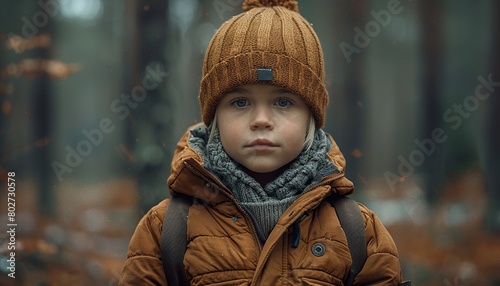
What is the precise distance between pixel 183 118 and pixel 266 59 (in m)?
2.28

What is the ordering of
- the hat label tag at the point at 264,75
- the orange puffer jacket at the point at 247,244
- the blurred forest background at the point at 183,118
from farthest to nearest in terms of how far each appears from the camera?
the blurred forest background at the point at 183,118, the hat label tag at the point at 264,75, the orange puffer jacket at the point at 247,244

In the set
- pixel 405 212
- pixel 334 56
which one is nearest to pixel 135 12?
pixel 334 56

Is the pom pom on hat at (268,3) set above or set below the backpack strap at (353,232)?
above

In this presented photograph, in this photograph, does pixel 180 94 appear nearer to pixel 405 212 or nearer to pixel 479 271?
pixel 405 212

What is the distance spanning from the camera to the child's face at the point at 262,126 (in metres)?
2.30

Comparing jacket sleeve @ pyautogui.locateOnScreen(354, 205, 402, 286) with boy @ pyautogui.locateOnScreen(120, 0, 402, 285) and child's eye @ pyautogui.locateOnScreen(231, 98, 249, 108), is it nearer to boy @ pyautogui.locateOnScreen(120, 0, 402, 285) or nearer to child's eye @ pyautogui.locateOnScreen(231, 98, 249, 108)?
boy @ pyautogui.locateOnScreen(120, 0, 402, 285)

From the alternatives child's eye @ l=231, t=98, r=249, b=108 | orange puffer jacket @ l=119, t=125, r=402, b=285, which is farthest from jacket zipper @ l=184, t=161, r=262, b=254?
child's eye @ l=231, t=98, r=249, b=108

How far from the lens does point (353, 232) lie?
2.33 metres

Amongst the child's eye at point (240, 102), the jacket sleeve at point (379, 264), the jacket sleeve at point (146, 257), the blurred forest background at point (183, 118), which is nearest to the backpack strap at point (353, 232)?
the jacket sleeve at point (379, 264)

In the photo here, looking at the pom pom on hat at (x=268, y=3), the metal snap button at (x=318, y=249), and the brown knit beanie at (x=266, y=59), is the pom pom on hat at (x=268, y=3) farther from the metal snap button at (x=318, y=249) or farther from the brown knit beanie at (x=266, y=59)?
the metal snap button at (x=318, y=249)

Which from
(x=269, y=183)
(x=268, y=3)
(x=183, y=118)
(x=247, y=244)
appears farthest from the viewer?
(x=183, y=118)

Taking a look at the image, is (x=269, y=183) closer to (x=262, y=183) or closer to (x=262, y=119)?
(x=262, y=183)

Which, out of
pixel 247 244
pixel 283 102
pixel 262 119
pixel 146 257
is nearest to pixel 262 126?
pixel 262 119

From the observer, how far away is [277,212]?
2.30 metres
